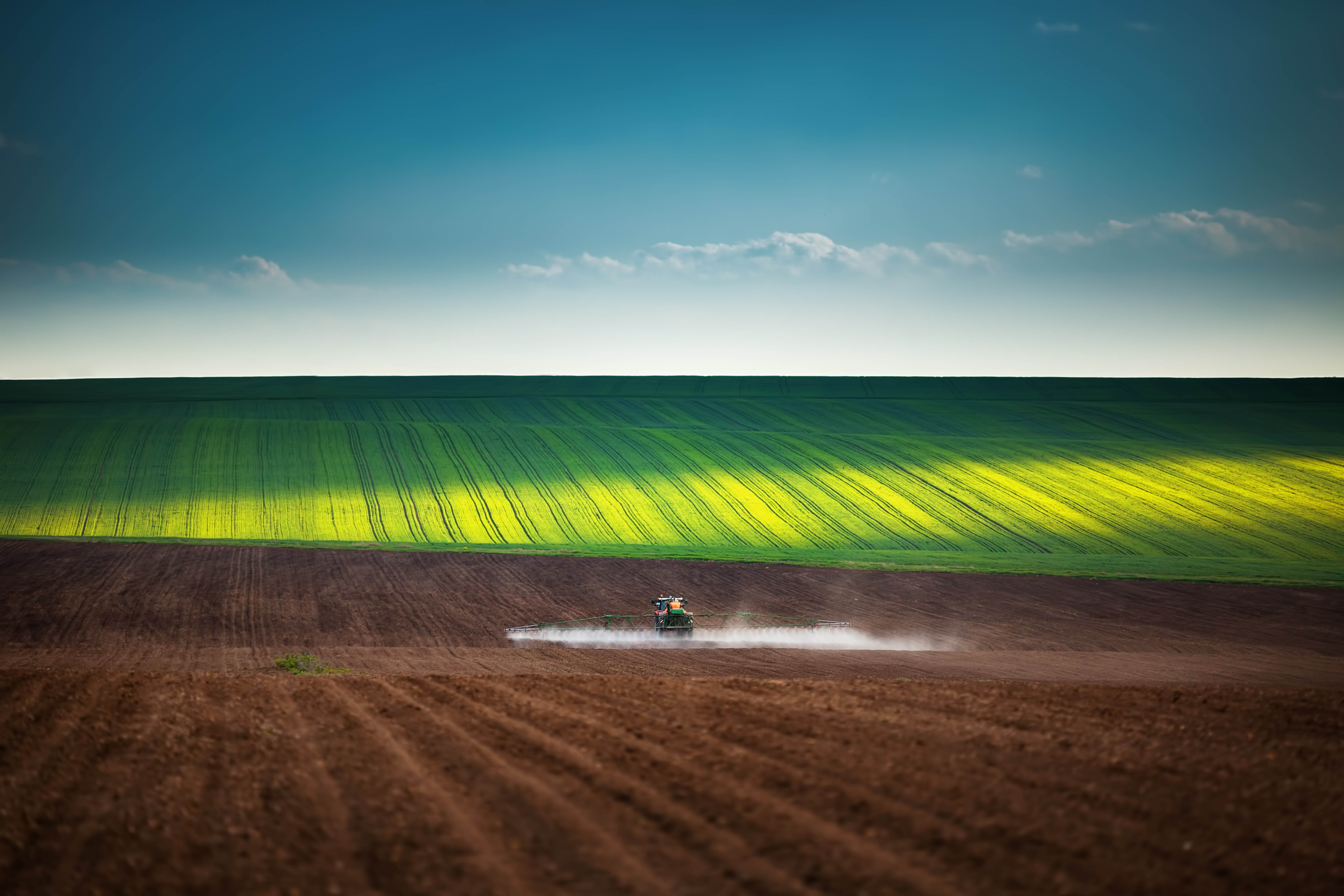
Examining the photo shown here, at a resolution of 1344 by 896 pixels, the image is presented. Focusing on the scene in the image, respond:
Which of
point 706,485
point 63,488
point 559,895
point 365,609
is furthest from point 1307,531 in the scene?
point 63,488

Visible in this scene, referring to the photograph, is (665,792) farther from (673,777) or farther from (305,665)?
(305,665)

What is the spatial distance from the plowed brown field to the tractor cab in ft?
17.3

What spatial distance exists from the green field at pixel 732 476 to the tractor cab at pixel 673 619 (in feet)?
35.5

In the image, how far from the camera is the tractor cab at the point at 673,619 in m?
28.5

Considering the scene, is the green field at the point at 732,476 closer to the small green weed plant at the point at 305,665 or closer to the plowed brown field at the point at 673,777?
the small green weed plant at the point at 305,665

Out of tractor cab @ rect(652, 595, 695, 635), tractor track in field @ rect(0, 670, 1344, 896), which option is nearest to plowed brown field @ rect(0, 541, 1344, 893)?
tractor track in field @ rect(0, 670, 1344, 896)

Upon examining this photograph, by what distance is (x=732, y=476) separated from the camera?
190ft

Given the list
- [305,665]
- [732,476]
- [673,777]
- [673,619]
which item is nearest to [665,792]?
[673,777]

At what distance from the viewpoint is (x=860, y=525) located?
47.2 m

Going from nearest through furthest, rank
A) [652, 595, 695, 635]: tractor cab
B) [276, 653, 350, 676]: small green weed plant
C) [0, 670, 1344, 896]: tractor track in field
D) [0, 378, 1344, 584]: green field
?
1. [0, 670, 1344, 896]: tractor track in field
2. [276, 653, 350, 676]: small green weed plant
3. [652, 595, 695, 635]: tractor cab
4. [0, 378, 1344, 584]: green field

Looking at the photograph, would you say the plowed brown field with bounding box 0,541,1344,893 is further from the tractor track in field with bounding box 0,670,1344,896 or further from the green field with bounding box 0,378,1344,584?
the green field with bounding box 0,378,1344,584

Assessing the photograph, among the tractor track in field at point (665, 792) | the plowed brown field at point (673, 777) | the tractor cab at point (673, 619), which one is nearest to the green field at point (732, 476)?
the tractor cab at point (673, 619)

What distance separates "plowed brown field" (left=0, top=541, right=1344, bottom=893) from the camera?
8461 mm

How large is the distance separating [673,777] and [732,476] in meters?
47.3
